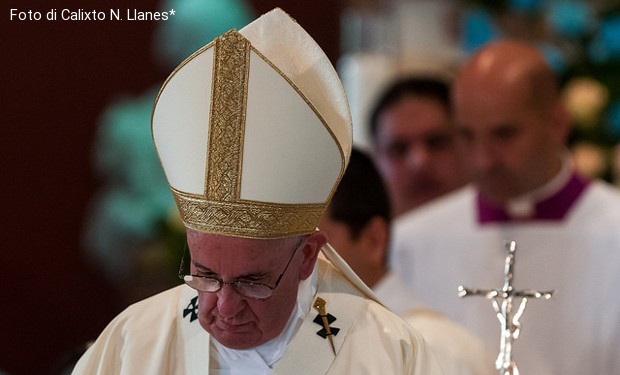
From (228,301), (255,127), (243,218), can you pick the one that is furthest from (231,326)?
(255,127)

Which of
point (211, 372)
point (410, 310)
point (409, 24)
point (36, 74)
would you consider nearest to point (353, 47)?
point (409, 24)

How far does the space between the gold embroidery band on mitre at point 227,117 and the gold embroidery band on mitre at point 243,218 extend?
0.02 m

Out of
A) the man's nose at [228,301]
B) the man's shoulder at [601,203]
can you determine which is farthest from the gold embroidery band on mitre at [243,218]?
the man's shoulder at [601,203]

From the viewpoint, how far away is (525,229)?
6.14 metres

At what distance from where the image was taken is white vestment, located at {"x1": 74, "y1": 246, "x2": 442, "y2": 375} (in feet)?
9.86

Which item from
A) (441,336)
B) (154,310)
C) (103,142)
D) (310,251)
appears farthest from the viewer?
(103,142)

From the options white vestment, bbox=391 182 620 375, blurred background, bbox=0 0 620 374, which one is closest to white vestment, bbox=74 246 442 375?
white vestment, bbox=391 182 620 375

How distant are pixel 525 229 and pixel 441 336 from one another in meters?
2.07

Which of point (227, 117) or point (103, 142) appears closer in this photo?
point (227, 117)

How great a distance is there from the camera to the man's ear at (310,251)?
9.70 ft

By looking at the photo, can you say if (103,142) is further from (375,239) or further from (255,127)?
(255,127)

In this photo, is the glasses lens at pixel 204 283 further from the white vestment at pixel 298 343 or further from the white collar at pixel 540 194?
the white collar at pixel 540 194

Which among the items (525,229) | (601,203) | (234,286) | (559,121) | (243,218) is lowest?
(525,229)

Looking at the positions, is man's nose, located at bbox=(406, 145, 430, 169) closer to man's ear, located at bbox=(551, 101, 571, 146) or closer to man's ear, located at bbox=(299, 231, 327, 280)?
man's ear, located at bbox=(551, 101, 571, 146)
